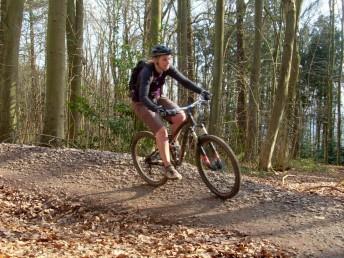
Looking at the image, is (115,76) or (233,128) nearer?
(115,76)

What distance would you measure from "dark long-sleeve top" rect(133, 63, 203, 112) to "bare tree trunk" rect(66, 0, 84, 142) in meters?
5.64

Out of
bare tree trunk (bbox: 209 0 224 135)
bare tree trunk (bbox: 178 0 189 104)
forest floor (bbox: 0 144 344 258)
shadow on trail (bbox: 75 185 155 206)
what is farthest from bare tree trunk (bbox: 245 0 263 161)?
shadow on trail (bbox: 75 185 155 206)

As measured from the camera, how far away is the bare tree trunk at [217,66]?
12328 millimetres

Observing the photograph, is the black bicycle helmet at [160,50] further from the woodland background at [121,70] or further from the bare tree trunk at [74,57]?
the bare tree trunk at [74,57]

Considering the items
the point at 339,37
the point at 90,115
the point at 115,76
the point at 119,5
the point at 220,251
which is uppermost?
the point at 339,37

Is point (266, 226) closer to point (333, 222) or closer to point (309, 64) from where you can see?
point (333, 222)

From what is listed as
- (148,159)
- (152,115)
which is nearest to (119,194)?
(148,159)

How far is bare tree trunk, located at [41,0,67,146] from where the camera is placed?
9164mm

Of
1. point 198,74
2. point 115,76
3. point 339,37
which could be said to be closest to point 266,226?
point 115,76

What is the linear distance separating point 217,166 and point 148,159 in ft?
4.09

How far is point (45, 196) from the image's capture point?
668 centimetres

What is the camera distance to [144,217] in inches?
225

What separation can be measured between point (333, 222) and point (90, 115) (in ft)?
23.7

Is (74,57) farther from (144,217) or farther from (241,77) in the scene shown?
(144,217)
